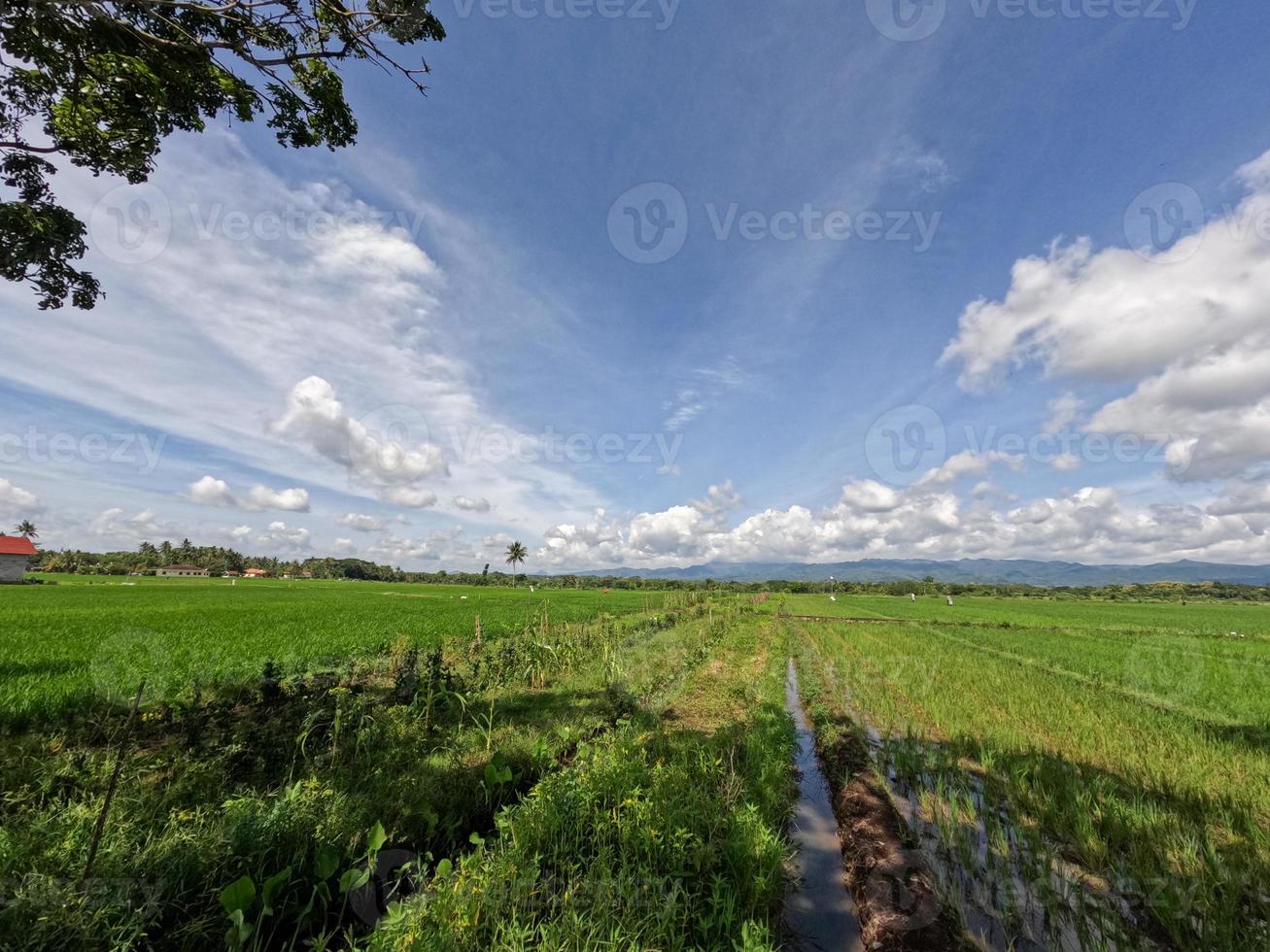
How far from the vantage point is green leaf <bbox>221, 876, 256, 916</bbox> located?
2.98 m

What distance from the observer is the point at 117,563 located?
107 m

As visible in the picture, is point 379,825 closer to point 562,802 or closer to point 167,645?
point 562,802

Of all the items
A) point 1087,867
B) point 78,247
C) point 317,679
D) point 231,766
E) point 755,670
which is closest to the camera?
point 1087,867

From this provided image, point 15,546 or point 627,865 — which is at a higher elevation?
point 15,546

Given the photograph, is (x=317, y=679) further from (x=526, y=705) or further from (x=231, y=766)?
(x=526, y=705)

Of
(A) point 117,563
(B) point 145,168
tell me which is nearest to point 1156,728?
(B) point 145,168

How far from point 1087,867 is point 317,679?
1146 cm

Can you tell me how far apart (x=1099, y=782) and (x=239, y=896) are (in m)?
9.59

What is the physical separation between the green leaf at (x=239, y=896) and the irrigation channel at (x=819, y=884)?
167 inches

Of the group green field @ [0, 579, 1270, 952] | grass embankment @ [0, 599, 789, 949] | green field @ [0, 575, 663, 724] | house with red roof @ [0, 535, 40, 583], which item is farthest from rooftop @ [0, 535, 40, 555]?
grass embankment @ [0, 599, 789, 949]

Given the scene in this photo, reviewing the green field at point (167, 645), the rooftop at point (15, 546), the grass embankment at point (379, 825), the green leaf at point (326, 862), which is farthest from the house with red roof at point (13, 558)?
the green leaf at point (326, 862)

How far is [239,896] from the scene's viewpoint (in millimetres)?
3055

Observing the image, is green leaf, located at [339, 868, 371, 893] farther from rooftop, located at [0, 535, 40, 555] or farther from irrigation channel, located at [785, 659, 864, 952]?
rooftop, located at [0, 535, 40, 555]

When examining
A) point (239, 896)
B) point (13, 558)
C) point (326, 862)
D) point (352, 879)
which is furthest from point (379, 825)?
point (13, 558)
